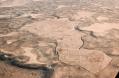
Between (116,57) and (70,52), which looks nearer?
(116,57)

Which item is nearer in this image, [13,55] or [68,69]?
[68,69]

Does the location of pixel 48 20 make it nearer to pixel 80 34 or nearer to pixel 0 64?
pixel 80 34

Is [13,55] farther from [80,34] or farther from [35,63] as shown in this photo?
[80,34]

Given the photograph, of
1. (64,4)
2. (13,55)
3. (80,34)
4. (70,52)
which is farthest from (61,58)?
(64,4)

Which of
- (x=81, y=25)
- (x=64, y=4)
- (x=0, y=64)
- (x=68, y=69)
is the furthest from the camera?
(x=64, y=4)

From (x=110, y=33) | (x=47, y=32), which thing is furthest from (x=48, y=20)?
(x=110, y=33)

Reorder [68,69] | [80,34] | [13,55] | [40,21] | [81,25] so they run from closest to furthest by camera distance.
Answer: [68,69]
[13,55]
[80,34]
[81,25]
[40,21]
